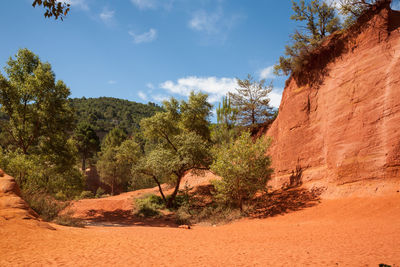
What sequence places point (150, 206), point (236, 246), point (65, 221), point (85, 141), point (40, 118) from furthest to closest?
point (85, 141) < point (150, 206) < point (40, 118) < point (65, 221) < point (236, 246)

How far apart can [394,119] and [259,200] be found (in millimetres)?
9962

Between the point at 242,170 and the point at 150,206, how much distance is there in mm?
10609

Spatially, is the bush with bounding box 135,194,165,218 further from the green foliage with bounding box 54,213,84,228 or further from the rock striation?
the rock striation

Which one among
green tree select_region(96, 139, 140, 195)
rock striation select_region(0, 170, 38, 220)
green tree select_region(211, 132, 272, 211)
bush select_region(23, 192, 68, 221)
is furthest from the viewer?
green tree select_region(96, 139, 140, 195)

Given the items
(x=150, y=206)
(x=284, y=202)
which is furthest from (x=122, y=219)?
(x=284, y=202)

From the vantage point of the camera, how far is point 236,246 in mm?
8930

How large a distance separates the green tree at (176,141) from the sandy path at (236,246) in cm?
1074

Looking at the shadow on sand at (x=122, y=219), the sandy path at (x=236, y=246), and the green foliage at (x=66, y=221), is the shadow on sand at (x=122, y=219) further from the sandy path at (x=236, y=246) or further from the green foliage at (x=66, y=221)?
the sandy path at (x=236, y=246)

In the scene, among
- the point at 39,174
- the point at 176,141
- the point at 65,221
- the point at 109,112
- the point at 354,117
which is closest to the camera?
the point at 65,221

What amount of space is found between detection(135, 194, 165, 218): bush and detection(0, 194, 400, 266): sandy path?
1130 centimetres

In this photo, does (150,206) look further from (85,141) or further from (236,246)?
(85,141)

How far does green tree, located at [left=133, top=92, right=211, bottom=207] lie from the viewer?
2136 cm

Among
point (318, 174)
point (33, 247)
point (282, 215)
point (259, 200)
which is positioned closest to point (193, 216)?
point (259, 200)

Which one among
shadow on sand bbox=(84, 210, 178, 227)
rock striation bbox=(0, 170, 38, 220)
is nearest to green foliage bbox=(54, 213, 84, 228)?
rock striation bbox=(0, 170, 38, 220)
